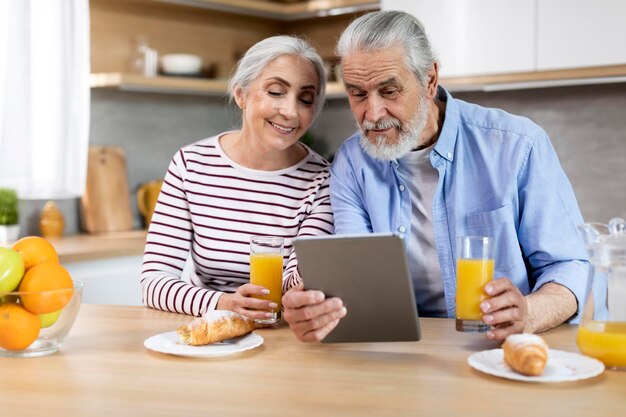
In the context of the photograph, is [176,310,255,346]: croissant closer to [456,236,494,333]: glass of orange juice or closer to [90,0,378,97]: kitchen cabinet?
[456,236,494,333]: glass of orange juice

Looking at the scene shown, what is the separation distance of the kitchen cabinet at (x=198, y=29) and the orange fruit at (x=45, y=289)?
2.25 m

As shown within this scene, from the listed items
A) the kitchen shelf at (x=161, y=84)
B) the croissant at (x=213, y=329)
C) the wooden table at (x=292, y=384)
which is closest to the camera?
the wooden table at (x=292, y=384)

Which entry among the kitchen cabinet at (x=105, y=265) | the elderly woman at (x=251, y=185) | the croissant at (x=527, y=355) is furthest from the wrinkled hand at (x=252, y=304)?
the kitchen cabinet at (x=105, y=265)

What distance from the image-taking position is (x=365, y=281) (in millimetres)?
1525

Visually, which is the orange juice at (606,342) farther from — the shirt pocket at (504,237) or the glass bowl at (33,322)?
the glass bowl at (33,322)

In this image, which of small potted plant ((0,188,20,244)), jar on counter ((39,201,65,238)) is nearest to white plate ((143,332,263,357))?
small potted plant ((0,188,20,244))

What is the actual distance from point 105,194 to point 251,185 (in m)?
1.86

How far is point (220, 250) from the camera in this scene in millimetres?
2270

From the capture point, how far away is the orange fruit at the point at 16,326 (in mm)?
1502

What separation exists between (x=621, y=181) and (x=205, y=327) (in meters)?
2.78

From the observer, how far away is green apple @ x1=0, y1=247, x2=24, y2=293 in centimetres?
151

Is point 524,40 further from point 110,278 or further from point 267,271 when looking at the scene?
point 267,271

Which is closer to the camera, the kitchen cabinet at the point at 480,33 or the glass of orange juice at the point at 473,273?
the glass of orange juice at the point at 473,273

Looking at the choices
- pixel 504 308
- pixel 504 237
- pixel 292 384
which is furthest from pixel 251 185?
pixel 292 384
